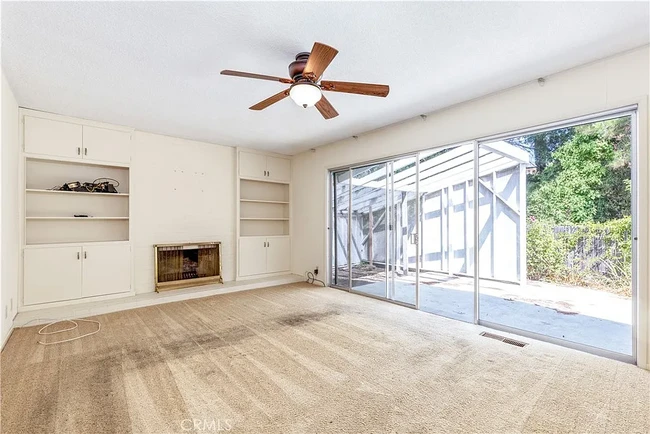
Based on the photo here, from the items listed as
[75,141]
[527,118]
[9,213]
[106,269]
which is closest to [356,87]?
[527,118]

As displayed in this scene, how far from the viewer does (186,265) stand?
531 centimetres

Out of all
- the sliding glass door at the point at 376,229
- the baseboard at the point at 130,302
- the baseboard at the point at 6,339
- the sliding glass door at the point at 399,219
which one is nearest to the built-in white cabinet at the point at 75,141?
the baseboard at the point at 130,302

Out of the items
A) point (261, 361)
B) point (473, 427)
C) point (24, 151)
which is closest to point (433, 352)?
point (473, 427)

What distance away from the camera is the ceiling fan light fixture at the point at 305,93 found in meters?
2.36

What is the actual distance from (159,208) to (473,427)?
16.6 ft

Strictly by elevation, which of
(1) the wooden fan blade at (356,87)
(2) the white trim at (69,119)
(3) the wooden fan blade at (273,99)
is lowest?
(1) the wooden fan blade at (356,87)

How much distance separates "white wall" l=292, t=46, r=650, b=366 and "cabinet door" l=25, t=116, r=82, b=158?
3.77 metres

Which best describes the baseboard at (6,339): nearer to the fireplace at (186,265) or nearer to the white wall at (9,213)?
the white wall at (9,213)

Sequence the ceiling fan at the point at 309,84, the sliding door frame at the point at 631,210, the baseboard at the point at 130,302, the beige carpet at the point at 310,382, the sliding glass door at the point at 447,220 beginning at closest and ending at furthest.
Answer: the beige carpet at the point at 310,382, the ceiling fan at the point at 309,84, the sliding door frame at the point at 631,210, the baseboard at the point at 130,302, the sliding glass door at the point at 447,220

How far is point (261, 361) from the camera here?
261cm

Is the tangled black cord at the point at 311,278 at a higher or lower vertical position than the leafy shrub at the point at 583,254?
lower

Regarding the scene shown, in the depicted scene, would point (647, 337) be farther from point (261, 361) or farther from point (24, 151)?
point (24, 151)

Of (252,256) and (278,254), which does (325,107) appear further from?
(278,254)

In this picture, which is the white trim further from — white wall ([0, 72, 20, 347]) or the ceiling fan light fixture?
the ceiling fan light fixture
